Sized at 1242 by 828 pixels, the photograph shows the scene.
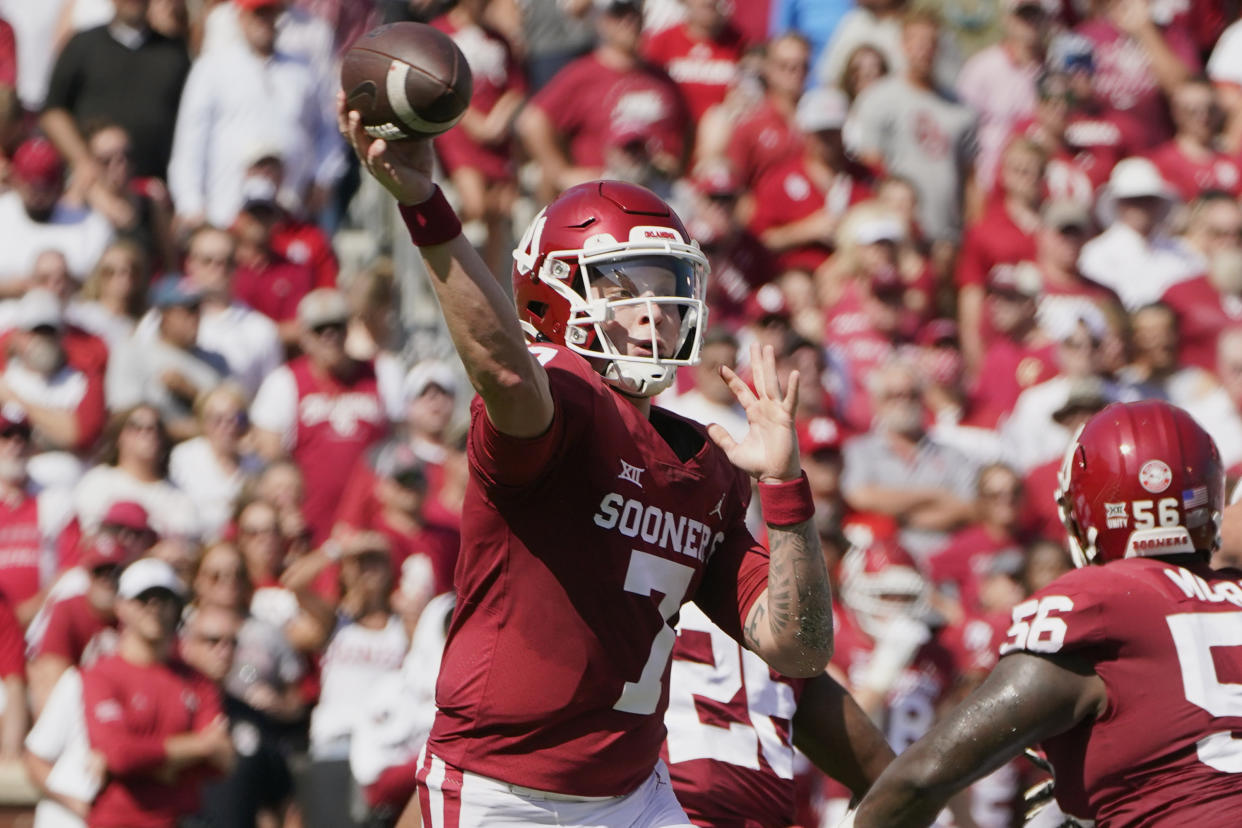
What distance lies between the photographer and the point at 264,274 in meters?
10.3

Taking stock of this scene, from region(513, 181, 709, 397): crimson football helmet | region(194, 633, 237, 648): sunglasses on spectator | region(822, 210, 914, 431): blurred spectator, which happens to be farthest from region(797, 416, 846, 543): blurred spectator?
region(513, 181, 709, 397): crimson football helmet

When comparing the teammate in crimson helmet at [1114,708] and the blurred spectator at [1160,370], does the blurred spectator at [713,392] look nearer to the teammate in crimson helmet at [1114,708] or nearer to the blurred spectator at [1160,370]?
the blurred spectator at [1160,370]

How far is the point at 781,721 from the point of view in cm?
554

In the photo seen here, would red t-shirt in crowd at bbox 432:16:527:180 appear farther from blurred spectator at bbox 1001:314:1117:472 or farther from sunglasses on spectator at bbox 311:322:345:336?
blurred spectator at bbox 1001:314:1117:472

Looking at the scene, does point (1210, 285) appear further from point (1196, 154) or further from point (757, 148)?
point (757, 148)

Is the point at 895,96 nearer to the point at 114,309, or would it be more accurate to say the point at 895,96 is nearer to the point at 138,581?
the point at 114,309

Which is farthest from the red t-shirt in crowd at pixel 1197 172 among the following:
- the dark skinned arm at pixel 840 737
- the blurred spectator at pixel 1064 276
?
the dark skinned arm at pixel 840 737

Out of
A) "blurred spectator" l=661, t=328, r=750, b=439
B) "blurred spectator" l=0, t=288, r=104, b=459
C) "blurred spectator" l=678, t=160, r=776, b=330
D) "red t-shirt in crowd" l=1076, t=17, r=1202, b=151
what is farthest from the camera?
"red t-shirt in crowd" l=1076, t=17, r=1202, b=151

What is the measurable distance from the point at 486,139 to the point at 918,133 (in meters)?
2.52

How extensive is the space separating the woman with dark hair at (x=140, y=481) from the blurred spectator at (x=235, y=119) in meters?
1.81

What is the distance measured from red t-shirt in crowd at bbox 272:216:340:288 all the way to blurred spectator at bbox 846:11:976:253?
3.07 meters

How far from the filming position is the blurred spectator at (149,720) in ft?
25.4

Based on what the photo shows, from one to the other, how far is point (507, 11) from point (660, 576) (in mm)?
7252

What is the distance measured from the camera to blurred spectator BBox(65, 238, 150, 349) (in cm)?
966
